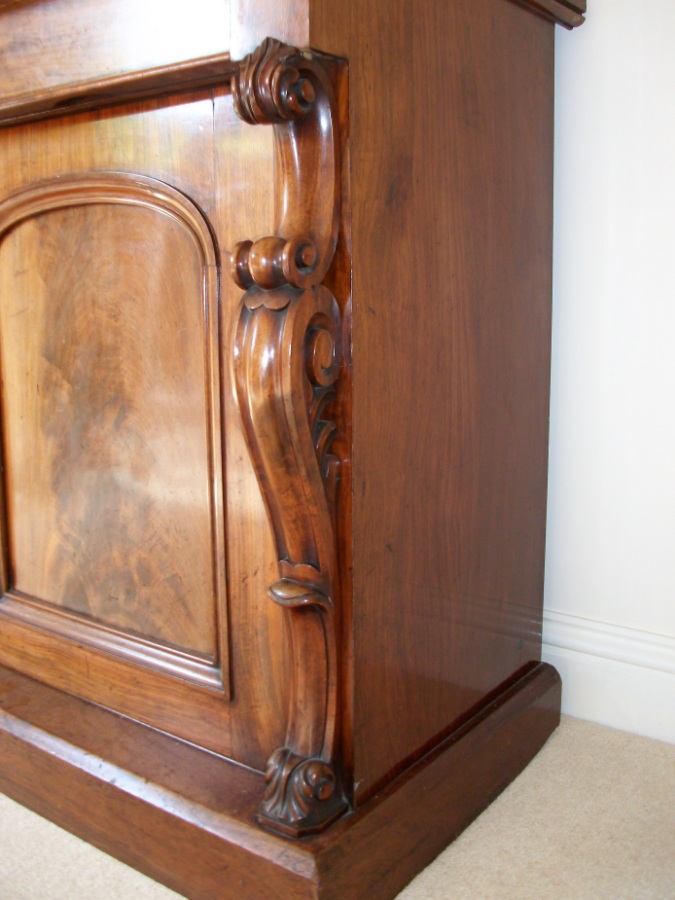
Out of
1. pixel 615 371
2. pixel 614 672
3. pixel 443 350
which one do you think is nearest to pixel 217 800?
pixel 443 350

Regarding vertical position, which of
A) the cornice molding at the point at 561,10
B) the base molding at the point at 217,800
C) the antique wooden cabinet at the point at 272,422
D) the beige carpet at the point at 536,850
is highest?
the cornice molding at the point at 561,10

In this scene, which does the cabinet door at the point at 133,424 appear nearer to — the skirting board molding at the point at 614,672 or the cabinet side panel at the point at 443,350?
the cabinet side panel at the point at 443,350

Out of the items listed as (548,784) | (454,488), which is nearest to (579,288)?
(454,488)

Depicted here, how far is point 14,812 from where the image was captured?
0.95m

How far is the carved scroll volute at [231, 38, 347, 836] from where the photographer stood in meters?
0.66

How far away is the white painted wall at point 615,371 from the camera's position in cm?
104

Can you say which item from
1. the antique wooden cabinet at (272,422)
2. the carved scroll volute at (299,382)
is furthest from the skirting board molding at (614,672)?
the carved scroll volute at (299,382)

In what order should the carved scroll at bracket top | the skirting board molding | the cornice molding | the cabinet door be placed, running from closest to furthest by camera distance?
the carved scroll at bracket top < the cabinet door < the cornice molding < the skirting board molding

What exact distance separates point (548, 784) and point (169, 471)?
59 centimetres

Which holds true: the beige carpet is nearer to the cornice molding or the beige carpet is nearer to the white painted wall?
the white painted wall

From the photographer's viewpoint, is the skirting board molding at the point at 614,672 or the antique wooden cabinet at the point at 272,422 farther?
the skirting board molding at the point at 614,672

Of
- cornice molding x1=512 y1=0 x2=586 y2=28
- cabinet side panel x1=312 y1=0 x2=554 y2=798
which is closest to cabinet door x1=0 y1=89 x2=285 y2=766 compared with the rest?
cabinet side panel x1=312 y1=0 x2=554 y2=798

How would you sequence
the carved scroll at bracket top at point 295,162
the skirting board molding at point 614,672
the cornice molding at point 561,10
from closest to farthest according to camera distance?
the carved scroll at bracket top at point 295,162 → the cornice molding at point 561,10 → the skirting board molding at point 614,672

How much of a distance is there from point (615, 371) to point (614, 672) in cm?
42
